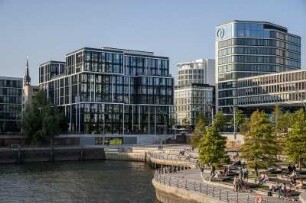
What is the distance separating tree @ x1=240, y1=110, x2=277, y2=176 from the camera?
63.1m

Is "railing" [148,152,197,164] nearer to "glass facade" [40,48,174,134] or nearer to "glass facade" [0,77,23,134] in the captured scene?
"glass facade" [40,48,174,134]

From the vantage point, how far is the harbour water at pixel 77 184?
66875 mm

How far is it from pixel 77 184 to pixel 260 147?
103 ft

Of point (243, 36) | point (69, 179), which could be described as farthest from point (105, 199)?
point (243, 36)

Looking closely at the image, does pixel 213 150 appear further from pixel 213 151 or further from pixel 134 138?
pixel 134 138

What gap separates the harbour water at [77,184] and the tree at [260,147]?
12710mm

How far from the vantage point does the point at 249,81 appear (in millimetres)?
187250

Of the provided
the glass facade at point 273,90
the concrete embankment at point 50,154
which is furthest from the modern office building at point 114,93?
the concrete embankment at point 50,154

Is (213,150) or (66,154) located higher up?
(213,150)

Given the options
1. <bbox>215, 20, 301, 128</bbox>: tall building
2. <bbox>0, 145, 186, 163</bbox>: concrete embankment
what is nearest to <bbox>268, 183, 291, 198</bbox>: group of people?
<bbox>0, 145, 186, 163</bbox>: concrete embankment

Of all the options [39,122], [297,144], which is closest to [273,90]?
[39,122]

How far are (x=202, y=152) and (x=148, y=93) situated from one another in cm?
12273

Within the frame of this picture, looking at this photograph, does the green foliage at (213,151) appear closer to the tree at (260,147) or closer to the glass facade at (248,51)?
the tree at (260,147)

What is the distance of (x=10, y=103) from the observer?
7643 inches
